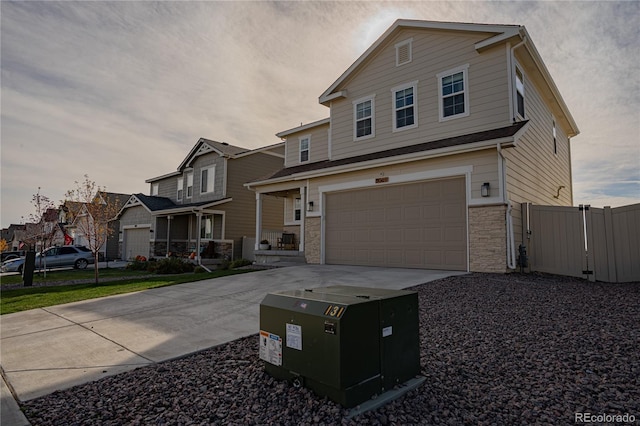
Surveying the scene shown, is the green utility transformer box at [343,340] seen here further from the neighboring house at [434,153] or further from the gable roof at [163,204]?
the gable roof at [163,204]

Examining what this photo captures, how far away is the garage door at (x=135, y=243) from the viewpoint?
24234mm

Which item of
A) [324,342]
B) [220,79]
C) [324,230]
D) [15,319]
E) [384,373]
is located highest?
[220,79]

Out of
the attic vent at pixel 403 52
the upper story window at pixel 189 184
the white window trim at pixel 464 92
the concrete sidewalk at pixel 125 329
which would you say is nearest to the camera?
the concrete sidewalk at pixel 125 329

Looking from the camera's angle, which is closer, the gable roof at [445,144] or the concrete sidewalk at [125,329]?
the concrete sidewalk at [125,329]

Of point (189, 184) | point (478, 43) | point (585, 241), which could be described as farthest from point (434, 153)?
point (189, 184)

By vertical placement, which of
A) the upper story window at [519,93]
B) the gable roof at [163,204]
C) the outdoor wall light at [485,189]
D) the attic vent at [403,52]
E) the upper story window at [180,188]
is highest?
the attic vent at [403,52]

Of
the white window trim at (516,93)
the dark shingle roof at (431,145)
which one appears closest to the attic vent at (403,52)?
the dark shingle roof at (431,145)

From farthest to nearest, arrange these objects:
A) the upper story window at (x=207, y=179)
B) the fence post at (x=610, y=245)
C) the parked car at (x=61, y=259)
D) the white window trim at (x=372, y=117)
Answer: the upper story window at (x=207, y=179) < the parked car at (x=61, y=259) < the white window trim at (x=372, y=117) < the fence post at (x=610, y=245)

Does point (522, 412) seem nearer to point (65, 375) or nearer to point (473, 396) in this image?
point (473, 396)

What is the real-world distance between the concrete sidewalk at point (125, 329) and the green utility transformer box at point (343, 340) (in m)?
1.74

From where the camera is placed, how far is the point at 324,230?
1305cm

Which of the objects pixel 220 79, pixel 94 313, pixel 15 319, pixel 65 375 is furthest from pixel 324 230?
pixel 65 375

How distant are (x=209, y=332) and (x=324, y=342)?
2.94 m

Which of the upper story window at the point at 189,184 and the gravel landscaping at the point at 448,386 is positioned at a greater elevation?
the upper story window at the point at 189,184
